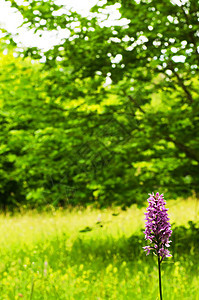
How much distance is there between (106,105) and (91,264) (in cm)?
245

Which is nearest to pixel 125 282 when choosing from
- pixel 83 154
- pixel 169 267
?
pixel 169 267

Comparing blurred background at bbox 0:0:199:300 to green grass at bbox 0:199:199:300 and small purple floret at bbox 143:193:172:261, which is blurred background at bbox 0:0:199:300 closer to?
green grass at bbox 0:199:199:300

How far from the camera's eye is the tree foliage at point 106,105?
5.66 m

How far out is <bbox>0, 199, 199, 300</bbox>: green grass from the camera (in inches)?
166

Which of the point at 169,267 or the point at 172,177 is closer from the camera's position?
the point at 169,267

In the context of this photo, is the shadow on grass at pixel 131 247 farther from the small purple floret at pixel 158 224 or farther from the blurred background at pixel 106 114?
the small purple floret at pixel 158 224

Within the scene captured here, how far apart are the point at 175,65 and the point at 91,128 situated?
164 centimetres

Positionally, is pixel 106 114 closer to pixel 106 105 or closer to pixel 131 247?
pixel 106 105

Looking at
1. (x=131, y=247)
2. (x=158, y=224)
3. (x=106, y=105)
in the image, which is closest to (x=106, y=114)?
(x=106, y=105)

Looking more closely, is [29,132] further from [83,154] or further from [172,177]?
[172,177]

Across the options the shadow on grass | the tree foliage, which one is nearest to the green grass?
the shadow on grass

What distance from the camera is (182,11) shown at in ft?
19.1

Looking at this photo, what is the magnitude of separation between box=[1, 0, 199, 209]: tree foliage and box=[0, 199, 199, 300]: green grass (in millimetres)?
856

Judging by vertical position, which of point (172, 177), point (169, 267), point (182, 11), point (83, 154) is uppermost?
point (182, 11)
